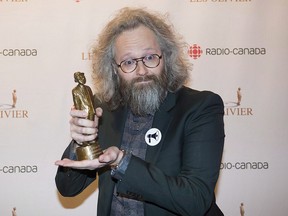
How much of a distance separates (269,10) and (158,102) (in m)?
1.23

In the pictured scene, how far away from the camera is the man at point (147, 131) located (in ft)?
3.41

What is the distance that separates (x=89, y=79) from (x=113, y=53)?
75 centimetres

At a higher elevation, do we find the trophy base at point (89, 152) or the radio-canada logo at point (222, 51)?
the radio-canada logo at point (222, 51)

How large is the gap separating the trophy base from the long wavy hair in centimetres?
48

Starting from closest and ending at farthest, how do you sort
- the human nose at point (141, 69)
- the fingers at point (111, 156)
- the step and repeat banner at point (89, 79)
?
the fingers at point (111, 156), the human nose at point (141, 69), the step and repeat banner at point (89, 79)

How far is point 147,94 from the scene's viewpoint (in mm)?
1346

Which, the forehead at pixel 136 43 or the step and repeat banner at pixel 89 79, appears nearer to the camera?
the forehead at pixel 136 43

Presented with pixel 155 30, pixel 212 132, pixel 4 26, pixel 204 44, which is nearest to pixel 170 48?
pixel 155 30

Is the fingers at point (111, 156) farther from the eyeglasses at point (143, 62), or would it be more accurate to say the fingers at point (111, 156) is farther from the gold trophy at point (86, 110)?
the eyeglasses at point (143, 62)

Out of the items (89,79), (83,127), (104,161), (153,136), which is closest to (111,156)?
(104,161)

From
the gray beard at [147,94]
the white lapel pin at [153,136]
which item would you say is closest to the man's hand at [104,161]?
the white lapel pin at [153,136]

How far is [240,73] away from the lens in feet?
7.22

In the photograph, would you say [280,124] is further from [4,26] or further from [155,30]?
[4,26]

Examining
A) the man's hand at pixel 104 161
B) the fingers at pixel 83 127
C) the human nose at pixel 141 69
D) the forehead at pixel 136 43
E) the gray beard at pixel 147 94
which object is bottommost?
the man's hand at pixel 104 161
